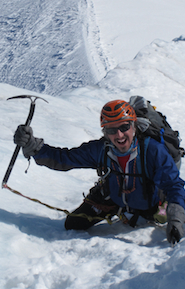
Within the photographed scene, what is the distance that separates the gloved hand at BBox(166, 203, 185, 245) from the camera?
207cm

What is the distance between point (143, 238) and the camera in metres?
2.47

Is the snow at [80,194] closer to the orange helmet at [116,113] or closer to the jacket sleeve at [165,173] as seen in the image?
the jacket sleeve at [165,173]

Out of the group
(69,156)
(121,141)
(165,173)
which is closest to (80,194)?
(69,156)

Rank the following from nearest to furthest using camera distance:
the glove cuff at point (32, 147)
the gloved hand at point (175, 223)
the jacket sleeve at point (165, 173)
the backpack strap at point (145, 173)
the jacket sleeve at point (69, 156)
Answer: the gloved hand at point (175, 223) → the jacket sleeve at point (165, 173) → the backpack strap at point (145, 173) → the glove cuff at point (32, 147) → the jacket sleeve at point (69, 156)

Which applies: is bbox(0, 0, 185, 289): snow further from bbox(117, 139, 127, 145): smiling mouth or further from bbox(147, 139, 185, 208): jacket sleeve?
bbox(117, 139, 127, 145): smiling mouth

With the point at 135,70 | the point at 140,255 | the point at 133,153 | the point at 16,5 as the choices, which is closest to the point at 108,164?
the point at 133,153

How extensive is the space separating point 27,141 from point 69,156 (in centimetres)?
43

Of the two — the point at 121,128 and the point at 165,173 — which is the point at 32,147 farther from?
the point at 165,173

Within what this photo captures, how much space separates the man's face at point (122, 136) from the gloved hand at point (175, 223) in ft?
1.99

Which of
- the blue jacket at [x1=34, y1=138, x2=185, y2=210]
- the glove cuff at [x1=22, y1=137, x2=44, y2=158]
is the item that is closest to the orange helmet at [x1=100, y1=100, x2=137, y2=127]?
the blue jacket at [x1=34, y1=138, x2=185, y2=210]

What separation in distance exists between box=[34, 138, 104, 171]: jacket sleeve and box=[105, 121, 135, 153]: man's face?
0.84ft

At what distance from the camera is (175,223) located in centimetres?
210

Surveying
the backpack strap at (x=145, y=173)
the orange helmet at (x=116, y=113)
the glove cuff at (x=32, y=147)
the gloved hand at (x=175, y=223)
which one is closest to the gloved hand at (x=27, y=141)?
the glove cuff at (x=32, y=147)

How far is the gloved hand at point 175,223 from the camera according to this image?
2066 millimetres
